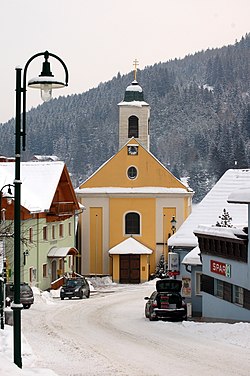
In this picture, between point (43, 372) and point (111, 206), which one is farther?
point (111, 206)

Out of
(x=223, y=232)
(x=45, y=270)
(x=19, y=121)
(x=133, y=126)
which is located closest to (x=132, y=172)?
(x=133, y=126)

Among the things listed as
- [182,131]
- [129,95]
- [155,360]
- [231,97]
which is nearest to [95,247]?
[129,95]

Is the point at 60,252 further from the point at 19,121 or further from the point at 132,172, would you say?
the point at 19,121

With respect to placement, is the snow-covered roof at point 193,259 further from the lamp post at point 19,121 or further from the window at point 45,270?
the window at point 45,270

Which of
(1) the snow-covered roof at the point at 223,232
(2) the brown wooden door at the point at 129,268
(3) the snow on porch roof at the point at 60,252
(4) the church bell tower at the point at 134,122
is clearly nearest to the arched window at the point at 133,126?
(4) the church bell tower at the point at 134,122

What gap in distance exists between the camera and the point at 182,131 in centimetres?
18038

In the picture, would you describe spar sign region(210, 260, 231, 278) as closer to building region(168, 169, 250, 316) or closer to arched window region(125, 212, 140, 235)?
building region(168, 169, 250, 316)

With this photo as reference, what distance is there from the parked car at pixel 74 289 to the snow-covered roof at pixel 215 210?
→ 10333mm

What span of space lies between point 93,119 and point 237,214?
153067 mm

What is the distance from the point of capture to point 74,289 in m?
42.4

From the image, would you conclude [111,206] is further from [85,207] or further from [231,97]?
[231,97]

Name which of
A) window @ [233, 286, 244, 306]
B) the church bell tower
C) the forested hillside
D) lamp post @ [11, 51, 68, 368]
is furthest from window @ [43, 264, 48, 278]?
the forested hillside

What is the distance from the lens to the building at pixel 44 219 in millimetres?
45375

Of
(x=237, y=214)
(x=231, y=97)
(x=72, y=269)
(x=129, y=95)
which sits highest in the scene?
(x=231, y=97)
